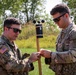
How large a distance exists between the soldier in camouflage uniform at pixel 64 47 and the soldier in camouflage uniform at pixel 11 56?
0.25 metres

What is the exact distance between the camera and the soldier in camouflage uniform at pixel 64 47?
182 inches

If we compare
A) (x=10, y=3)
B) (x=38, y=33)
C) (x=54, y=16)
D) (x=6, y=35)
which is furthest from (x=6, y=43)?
(x=10, y=3)

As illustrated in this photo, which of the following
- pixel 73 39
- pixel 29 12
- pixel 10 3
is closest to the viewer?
pixel 73 39

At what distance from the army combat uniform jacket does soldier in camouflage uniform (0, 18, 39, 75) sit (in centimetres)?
33

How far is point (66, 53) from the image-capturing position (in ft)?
15.1

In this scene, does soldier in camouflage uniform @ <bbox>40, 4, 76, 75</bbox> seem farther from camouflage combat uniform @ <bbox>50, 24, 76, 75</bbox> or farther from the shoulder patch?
the shoulder patch

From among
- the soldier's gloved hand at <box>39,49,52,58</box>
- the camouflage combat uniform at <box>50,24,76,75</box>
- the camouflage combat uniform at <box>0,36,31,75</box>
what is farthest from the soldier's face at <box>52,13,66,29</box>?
the camouflage combat uniform at <box>0,36,31,75</box>

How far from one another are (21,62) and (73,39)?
0.82m

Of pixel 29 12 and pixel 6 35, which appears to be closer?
pixel 6 35

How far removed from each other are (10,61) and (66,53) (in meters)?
0.80

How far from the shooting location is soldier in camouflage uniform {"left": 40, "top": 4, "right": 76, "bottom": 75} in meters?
4.63

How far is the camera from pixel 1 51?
4.67 meters

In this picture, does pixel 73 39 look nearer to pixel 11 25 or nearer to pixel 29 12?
pixel 11 25

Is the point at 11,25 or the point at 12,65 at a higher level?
the point at 11,25
